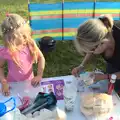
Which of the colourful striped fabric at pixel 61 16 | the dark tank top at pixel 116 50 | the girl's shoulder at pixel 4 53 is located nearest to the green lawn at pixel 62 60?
the colourful striped fabric at pixel 61 16

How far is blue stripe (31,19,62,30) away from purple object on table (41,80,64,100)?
1.72m

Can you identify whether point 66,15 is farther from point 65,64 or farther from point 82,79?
point 82,79

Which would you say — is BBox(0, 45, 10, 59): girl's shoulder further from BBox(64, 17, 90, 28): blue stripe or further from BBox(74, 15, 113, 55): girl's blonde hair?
BBox(64, 17, 90, 28): blue stripe

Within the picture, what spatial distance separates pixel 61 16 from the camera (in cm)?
332

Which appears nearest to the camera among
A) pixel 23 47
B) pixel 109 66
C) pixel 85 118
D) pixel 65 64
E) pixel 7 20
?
pixel 85 118

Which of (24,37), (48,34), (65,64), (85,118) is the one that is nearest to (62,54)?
(65,64)

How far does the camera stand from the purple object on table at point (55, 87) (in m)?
1.56

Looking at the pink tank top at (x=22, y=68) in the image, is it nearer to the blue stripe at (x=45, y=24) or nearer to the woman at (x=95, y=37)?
the woman at (x=95, y=37)

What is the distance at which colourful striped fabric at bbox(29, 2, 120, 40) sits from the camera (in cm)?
326

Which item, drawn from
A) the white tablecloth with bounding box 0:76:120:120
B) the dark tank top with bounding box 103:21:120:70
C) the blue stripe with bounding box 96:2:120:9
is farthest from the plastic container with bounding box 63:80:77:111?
the blue stripe with bounding box 96:2:120:9

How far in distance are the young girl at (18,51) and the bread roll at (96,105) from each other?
0.41 m

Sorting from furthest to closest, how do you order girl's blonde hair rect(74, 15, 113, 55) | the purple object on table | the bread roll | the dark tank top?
1. the dark tank top
2. the purple object on table
3. girl's blonde hair rect(74, 15, 113, 55)
4. the bread roll

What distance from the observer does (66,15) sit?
10.9 ft

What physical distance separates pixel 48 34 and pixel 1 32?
1.68m
